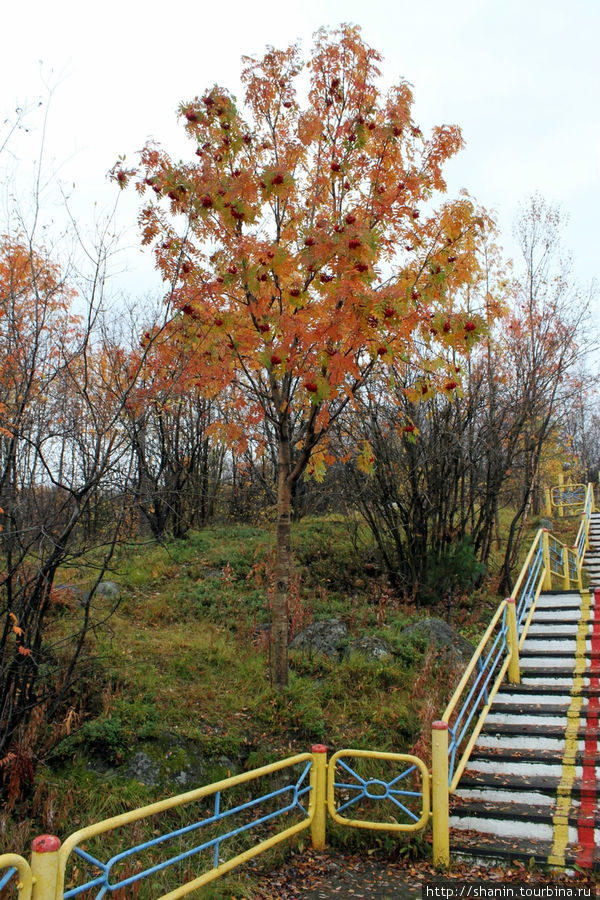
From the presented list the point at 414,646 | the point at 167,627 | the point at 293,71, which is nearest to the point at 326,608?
the point at 414,646

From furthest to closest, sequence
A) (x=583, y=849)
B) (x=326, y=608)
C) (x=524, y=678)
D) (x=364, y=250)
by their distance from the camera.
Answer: (x=326, y=608), (x=524, y=678), (x=364, y=250), (x=583, y=849)

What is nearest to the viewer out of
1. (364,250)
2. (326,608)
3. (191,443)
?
(364,250)

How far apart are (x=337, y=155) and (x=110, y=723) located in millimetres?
6977

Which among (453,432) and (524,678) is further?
(453,432)

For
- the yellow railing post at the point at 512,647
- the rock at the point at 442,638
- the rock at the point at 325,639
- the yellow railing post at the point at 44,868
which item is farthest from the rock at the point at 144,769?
the yellow railing post at the point at 512,647

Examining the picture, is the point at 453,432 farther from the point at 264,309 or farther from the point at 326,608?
the point at 264,309

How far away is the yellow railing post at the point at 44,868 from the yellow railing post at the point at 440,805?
340cm

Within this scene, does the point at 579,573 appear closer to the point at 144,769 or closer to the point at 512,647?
the point at 512,647

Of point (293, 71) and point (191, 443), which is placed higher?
point (293, 71)

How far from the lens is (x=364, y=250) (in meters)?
6.32

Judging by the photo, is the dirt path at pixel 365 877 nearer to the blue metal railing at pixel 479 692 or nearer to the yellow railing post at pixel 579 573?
the blue metal railing at pixel 479 692

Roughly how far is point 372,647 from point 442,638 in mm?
1196

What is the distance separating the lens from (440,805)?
5.32 m

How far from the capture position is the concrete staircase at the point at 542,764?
545 centimetres
